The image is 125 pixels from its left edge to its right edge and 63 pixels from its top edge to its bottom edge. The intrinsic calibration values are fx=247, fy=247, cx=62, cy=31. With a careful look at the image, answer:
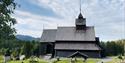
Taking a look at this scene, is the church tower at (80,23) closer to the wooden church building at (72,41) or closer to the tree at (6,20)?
the wooden church building at (72,41)

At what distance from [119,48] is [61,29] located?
2722 centimetres

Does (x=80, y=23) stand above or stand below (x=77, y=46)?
above

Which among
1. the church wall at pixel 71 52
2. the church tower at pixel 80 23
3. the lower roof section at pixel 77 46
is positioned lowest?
the church wall at pixel 71 52

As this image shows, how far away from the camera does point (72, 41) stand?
237 feet

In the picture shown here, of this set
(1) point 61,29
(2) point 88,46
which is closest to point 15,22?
(2) point 88,46

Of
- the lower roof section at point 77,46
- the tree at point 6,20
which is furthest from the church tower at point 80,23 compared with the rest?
the tree at point 6,20

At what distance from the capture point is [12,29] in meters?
19.0

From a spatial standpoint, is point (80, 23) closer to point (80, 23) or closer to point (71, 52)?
point (80, 23)

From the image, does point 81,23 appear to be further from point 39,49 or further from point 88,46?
point 39,49

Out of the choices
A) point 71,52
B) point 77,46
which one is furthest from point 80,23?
point 71,52

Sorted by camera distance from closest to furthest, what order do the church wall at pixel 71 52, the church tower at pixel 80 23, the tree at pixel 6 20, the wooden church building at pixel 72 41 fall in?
the tree at pixel 6 20 → the church wall at pixel 71 52 → the wooden church building at pixel 72 41 → the church tower at pixel 80 23

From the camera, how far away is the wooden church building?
227 ft

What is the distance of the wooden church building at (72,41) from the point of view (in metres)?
69.3

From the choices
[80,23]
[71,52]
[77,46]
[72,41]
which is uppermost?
[80,23]
